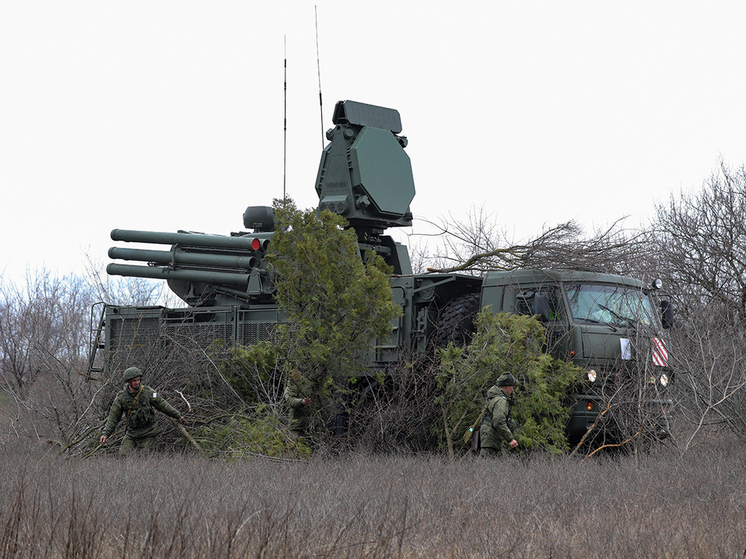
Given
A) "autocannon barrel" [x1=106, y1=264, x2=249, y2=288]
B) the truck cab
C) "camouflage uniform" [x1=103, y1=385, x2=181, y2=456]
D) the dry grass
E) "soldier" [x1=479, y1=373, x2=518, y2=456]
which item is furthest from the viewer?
"autocannon barrel" [x1=106, y1=264, x2=249, y2=288]

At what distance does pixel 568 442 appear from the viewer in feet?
34.9

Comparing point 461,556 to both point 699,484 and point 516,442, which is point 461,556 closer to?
point 699,484

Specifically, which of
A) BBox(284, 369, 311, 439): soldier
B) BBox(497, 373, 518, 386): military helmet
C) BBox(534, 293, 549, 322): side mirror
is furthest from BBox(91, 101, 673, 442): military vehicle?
BBox(284, 369, 311, 439): soldier

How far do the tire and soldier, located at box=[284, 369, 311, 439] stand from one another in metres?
1.98

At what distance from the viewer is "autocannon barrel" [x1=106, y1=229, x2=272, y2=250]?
12.5m

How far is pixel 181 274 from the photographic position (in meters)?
13.2

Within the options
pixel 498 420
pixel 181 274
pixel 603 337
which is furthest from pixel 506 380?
pixel 181 274

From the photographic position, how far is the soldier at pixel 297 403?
10.2 meters

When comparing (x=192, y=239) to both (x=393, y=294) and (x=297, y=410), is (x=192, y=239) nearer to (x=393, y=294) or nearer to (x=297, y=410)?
(x=393, y=294)

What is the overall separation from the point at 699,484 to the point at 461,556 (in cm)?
355

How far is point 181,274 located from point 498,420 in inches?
239

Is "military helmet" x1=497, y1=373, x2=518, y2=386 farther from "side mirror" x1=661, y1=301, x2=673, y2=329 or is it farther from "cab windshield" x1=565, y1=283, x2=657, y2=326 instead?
"side mirror" x1=661, y1=301, x2=673, y2=329

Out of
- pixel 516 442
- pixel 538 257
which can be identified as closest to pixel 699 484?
pixel 516 442

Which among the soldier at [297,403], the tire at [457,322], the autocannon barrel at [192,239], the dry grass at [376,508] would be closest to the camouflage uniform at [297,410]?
the soldier at [297,403]
